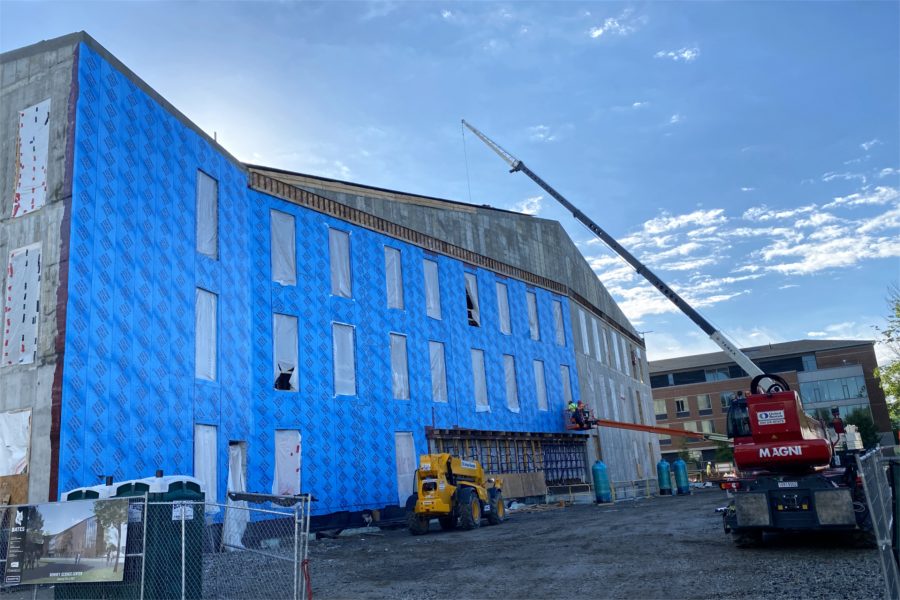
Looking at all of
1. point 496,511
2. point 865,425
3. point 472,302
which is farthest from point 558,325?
point 865,425

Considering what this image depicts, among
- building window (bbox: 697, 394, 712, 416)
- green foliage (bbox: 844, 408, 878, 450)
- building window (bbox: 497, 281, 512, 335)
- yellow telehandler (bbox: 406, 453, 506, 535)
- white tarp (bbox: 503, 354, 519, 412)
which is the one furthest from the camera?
building window (bbox: 697, 394, 712, 416)

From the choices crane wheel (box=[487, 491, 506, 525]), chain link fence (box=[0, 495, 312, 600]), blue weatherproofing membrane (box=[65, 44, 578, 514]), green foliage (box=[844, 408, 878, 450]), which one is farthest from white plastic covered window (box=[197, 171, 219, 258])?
green foliage (box=[844, 408, 878, 450])

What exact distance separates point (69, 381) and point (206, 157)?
8510mm

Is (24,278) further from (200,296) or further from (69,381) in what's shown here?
(200,296)

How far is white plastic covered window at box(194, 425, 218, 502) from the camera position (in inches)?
754

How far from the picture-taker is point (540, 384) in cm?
3875

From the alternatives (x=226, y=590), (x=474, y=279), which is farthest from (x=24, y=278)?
(x=474, y=279)

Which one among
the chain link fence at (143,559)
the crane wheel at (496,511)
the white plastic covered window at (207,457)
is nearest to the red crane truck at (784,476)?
the chain link fence at (143,559)

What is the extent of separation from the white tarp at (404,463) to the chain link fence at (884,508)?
854 inches

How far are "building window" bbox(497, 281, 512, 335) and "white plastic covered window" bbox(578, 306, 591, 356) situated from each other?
28.9ft

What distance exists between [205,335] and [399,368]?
32.7 ft

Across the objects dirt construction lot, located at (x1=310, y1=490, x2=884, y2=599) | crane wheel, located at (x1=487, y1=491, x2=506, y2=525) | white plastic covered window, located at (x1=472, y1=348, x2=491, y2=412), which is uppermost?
white plastic covered window, located at (x1=472, y1=348, x2=491, y2=412)

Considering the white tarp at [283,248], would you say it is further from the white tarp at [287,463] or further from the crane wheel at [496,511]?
the crane wheel at [496,511]

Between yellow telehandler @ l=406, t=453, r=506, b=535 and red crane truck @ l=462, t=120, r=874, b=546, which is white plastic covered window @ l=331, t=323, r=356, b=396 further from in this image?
red crane truck @ l=462, t=120, r=874, b=546
